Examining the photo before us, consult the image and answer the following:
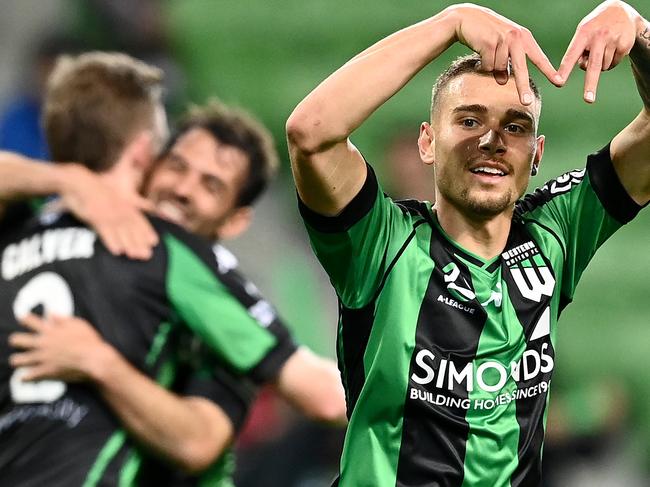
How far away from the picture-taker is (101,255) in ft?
11.3

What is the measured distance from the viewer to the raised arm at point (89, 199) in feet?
11.3

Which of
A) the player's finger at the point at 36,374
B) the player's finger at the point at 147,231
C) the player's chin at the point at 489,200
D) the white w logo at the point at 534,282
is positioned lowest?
the player's finger at the point at 36,374

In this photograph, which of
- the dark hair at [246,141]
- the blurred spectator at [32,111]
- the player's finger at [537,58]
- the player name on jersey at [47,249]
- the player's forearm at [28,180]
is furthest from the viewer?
the blurred spectator at [32,111]

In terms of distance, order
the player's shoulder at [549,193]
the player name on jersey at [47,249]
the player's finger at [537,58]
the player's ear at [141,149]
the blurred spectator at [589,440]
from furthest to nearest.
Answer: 1. the blurred spectator at [589,440]
2. the player's ear at [141,149]
3. the player name on jersey at [47,249]
4. the player's shoulder at [549,193]
5. the player's finger at [537,58]

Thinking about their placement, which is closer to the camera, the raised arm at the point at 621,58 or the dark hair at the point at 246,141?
the raised arm at the point at 621,58

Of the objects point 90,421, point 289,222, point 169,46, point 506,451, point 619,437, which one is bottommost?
A: point 90,421

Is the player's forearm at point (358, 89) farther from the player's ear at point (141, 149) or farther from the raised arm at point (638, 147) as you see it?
the player's ear at point (141, 149)

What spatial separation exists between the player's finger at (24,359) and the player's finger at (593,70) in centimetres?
174

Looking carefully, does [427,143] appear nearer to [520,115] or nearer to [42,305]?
[520,115]

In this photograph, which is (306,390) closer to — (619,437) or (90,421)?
(90,421)

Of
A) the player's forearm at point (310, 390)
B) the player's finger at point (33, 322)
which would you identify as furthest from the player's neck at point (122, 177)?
the player's forearm at point (310, 390)

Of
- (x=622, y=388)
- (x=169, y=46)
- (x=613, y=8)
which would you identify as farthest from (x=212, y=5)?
(x=613, y=8)

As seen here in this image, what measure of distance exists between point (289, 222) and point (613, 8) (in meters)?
4.55

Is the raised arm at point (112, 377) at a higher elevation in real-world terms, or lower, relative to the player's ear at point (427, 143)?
lower
